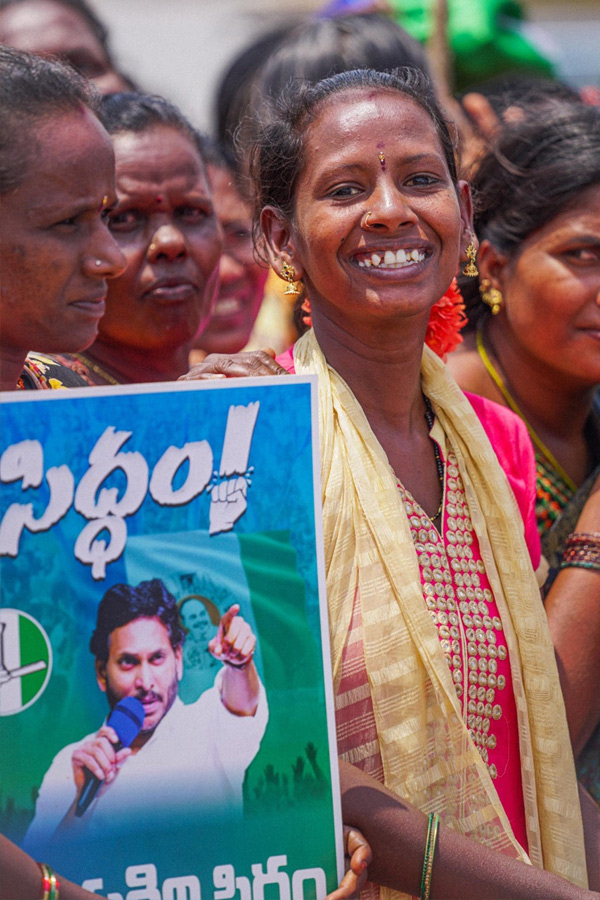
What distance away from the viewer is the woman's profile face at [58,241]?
1.78 meters

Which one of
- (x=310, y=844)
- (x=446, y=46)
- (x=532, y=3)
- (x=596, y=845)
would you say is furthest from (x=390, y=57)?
(x=532, y=3)

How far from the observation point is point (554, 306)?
282cm

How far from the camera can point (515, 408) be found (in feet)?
9.79

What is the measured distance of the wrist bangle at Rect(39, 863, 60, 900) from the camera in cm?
154

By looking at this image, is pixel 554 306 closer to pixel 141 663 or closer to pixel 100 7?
pixel 141 663

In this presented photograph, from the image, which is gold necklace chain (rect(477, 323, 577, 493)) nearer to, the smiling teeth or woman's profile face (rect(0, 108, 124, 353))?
the smiling teeth

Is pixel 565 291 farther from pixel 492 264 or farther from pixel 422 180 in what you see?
pixel 422 180

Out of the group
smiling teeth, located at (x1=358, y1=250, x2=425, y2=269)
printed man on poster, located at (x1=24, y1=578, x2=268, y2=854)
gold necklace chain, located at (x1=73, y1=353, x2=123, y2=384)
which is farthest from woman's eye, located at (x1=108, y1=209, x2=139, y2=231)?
printed man on poster, located at (x1=24, y1=578, x2=268, y2=854)

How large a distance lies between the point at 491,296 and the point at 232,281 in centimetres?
108

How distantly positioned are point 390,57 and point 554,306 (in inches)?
64.6

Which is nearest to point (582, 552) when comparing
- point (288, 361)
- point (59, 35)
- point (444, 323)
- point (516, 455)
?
point (516, 455)

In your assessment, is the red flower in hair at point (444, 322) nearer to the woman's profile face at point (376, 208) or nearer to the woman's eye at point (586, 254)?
the woman's profile face at point (376, 208)

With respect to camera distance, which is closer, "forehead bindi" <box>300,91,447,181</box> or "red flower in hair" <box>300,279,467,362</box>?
"forehead bindi" <box>300,91,447,181</box>

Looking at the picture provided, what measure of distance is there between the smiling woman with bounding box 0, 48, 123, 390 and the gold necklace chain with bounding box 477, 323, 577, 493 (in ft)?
4.42
